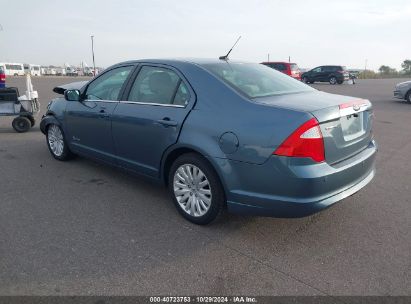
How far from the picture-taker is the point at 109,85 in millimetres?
4434

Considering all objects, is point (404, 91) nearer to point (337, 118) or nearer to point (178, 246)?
point (337, 118)

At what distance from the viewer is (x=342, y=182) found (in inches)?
116

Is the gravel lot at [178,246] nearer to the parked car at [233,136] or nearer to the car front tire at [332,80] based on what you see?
the parked car at [233,136]

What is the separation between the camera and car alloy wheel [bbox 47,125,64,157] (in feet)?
→ 17.7

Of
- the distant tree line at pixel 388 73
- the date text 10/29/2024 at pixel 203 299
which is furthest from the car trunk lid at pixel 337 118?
the distant tree line at pixel 388 73

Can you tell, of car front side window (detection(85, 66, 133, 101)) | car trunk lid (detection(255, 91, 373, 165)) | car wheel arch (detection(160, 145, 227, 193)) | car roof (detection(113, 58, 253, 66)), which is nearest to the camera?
car trunk lid (detection(255, 91, 373, 165))

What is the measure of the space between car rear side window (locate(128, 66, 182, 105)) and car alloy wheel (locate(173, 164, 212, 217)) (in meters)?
0.70

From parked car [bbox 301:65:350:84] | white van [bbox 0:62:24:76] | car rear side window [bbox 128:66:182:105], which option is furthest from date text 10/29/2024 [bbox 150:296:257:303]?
white van [bbox 0:62:24:76]

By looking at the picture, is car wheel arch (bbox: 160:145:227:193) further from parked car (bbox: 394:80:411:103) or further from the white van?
the white van

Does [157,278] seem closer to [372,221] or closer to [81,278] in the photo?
[81,278]

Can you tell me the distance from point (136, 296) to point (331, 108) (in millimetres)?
2104

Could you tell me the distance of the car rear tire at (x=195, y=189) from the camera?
3.19 metres

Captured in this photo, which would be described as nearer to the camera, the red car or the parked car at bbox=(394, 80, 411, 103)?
the parked car at bbox=(394, 80, 411, 103)

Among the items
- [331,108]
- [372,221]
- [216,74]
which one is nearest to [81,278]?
[216,74]
